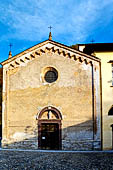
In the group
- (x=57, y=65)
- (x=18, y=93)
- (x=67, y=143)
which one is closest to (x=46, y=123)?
(x=67, y=143)

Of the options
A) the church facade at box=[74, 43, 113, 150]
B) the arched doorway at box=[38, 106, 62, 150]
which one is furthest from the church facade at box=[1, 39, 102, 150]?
the church facade at box=[74, 43, 113, 150]

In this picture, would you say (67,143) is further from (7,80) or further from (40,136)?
(7,80)

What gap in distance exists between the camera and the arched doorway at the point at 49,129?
43.9 ft

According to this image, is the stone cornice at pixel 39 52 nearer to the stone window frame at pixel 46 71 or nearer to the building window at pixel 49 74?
the stone window frame at pixel 46 71

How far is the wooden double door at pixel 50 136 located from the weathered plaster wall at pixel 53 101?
1.22ft

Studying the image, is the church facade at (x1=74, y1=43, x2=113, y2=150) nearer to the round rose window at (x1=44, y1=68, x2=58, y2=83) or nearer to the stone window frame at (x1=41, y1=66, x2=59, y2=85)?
the stone window frame at (x1=41, y1=66, x2=59, y2=85)

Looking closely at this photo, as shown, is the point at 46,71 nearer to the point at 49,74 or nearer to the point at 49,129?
the point at 49,74

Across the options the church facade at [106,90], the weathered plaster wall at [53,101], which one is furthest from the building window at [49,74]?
the church facade at [106,90]

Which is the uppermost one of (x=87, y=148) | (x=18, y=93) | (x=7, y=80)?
(x=7, y=80)

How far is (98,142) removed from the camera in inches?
513

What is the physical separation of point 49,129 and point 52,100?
2.18 m

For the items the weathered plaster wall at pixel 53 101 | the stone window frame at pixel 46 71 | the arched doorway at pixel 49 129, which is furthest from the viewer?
the stone window frame at pixel 46 71

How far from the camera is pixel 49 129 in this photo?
539 inches

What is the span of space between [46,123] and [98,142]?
401cm
